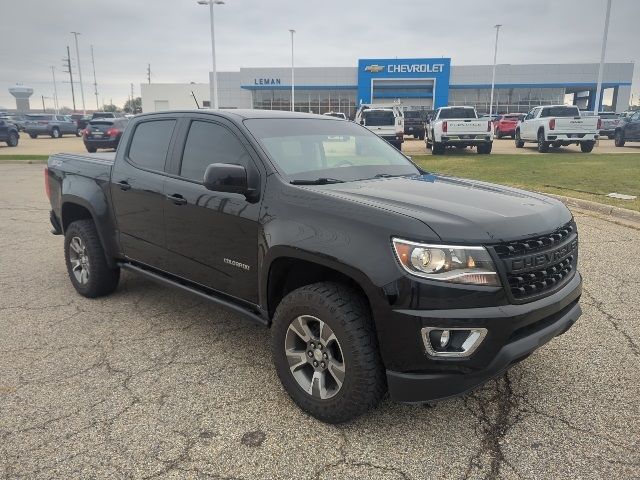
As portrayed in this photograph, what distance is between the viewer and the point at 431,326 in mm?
2449

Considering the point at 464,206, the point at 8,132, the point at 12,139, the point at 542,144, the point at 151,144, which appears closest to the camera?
the point at 464,206

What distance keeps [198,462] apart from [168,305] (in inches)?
96.0

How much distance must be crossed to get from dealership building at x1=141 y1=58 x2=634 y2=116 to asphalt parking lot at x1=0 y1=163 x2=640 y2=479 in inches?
2042

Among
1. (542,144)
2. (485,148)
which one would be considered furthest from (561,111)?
(485,148)

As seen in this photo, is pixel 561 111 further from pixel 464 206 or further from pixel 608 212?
pixel 464 206

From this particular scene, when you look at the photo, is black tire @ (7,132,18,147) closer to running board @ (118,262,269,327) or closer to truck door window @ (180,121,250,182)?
running board @ (118,262,269,327)

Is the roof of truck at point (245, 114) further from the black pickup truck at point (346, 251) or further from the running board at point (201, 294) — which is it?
the running board at point (201, 294)

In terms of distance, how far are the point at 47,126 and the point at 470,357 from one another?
41.5m

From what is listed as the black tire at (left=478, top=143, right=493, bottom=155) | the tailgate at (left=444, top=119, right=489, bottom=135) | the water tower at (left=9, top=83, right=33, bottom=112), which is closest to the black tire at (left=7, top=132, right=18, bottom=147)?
the tailgate at (left=444, top=119, right=489, bottom=135)

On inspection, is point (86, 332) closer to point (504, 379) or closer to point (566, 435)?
point (504, 379)

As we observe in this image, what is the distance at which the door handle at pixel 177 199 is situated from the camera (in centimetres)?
376

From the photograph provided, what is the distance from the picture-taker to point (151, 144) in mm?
4328

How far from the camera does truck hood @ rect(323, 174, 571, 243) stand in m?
2.56

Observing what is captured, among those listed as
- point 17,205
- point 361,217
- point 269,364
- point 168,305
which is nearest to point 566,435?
point 361,217
